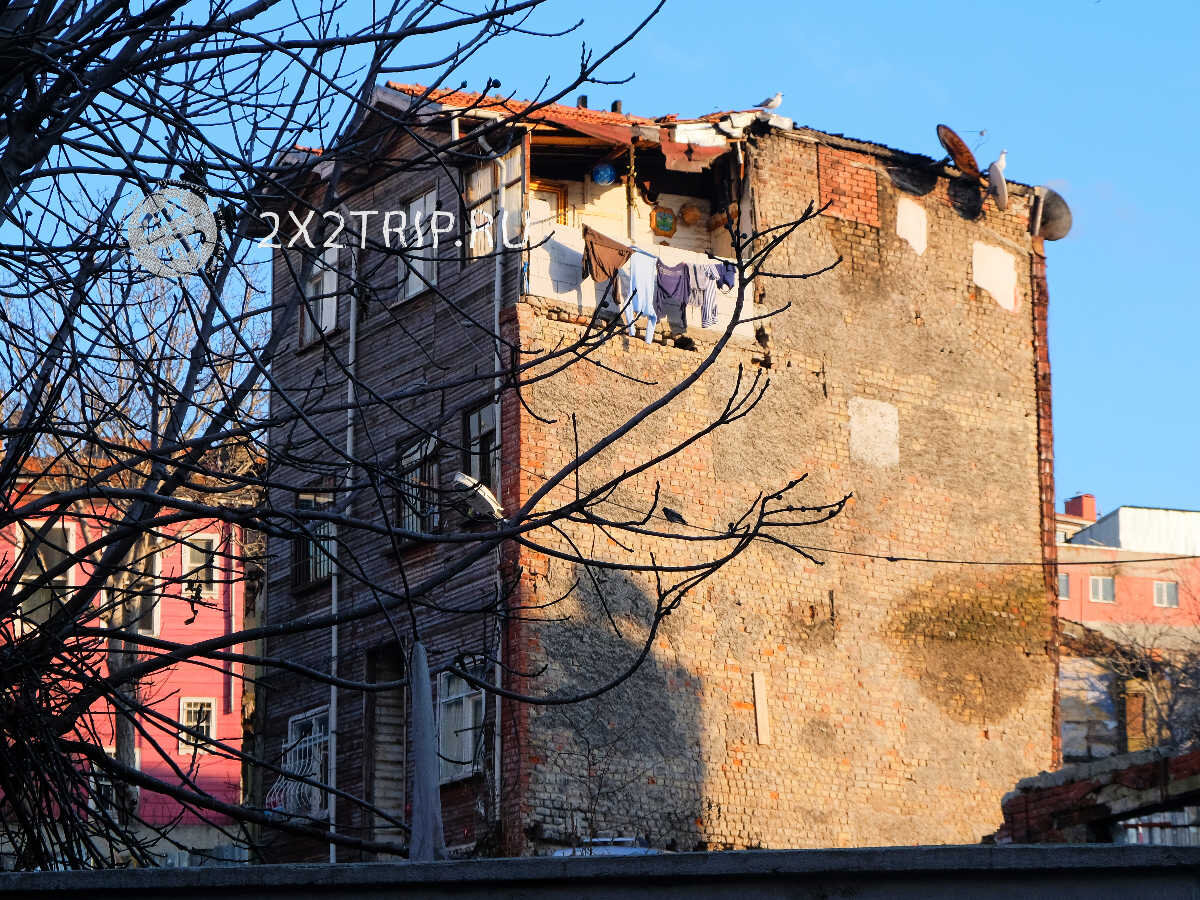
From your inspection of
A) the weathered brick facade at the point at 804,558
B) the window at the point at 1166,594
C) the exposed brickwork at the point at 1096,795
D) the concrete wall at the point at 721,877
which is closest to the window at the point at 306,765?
the weathered brick facade at the point at 804,558

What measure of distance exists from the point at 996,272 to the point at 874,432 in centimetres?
Answer: 362

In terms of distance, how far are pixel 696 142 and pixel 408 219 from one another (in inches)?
158

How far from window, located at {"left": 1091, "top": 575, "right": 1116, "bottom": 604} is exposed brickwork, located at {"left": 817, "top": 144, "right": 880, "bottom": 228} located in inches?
1358

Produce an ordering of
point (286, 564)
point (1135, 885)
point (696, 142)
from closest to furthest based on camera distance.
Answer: point (1135, 885) → point (696, 142) → point (286, 564)

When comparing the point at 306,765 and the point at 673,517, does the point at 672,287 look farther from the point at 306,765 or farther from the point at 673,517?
the point at 306,765

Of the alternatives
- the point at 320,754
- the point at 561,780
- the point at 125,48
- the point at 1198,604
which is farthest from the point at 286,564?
the point at 1198,604

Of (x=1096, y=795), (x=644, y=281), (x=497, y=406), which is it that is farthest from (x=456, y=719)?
(x=1096, y=795)

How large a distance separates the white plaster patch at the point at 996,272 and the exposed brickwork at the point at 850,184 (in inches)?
73.2

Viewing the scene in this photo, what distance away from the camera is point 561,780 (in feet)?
64.1

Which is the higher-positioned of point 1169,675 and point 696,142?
point 696,142

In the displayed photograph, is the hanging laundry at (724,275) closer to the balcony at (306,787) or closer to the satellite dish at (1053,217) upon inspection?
the satellite dish at (1053,217)

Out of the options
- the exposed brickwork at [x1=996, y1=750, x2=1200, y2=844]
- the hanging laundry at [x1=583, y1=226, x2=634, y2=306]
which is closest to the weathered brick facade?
the hanging laundry at [x1=583, y1=226, x2=634, y2=306]

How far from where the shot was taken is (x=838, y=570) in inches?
883

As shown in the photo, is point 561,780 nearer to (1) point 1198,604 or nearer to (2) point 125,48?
(2) point 125,48
